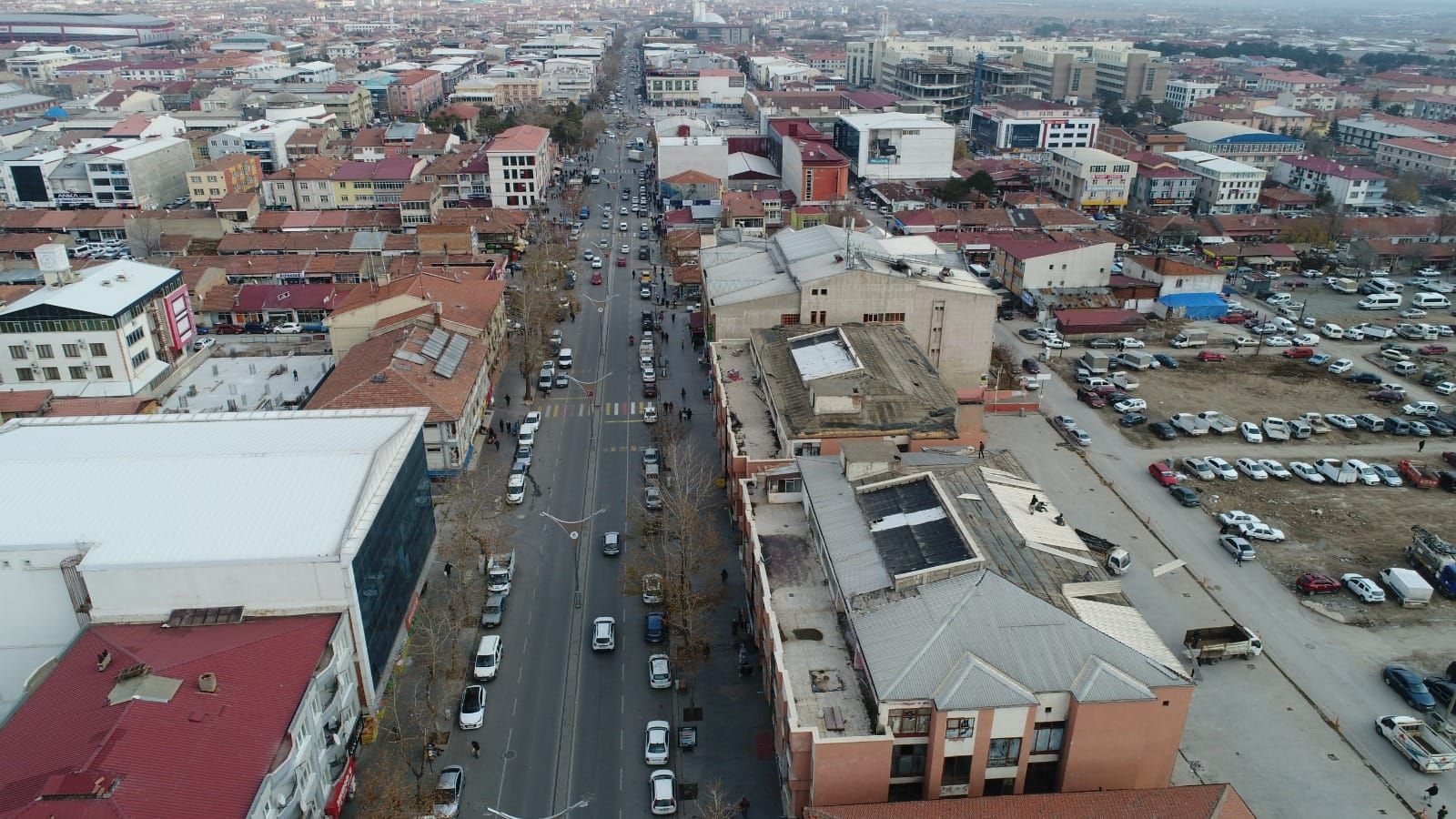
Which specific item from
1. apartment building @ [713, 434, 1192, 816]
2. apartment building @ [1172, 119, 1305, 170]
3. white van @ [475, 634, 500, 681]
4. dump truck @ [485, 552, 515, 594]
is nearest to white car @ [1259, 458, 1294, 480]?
apartment building @ [713, 434, 1192, 816]

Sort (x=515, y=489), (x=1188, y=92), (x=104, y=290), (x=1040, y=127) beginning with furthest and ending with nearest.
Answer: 1. (x=1188, y=92)
2. (x=1040, y=127)
3. (x=104, y=290)
4. (x=515, y=489)

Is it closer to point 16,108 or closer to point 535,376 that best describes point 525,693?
point 535,376

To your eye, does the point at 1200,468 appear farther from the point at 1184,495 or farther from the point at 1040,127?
the point at 1040,127

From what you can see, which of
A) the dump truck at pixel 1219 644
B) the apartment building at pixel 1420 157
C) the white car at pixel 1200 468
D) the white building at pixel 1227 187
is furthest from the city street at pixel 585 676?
the apartment building at pixel 1420 157

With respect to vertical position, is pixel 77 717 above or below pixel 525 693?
above

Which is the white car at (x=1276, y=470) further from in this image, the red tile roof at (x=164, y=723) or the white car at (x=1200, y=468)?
the red tile roof at (x=164, y=723)

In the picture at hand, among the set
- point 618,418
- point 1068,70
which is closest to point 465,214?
point 618,418

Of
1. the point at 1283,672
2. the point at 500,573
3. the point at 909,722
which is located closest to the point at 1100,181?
the point at 1283,672
